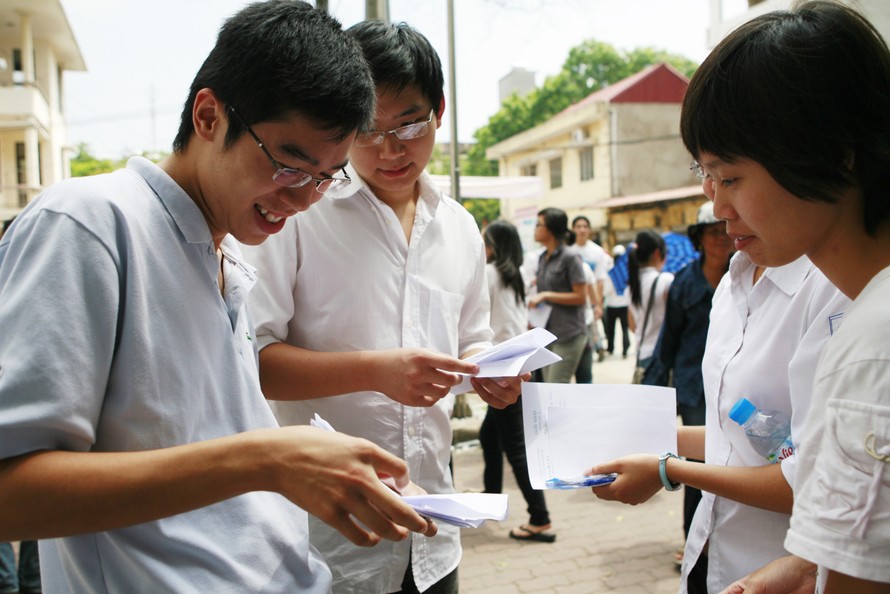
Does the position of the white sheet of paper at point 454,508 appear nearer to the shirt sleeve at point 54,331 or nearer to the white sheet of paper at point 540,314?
the shirt sleeve at point 54,331

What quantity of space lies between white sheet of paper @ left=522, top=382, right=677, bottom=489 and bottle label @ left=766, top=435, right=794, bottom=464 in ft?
0.79

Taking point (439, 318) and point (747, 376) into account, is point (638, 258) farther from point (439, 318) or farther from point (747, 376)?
point (747, 376)

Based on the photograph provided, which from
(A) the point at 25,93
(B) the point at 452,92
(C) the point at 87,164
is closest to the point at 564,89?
(A) the point at 25,93

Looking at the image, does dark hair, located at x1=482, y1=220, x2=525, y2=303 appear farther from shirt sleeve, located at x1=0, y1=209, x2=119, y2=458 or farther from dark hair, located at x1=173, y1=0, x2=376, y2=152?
shirt sleeve, located at x1=0, y1=209, x2=119, y2=458

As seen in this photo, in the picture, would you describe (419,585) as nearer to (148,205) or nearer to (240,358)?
(240,358)

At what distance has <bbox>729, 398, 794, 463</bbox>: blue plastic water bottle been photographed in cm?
152

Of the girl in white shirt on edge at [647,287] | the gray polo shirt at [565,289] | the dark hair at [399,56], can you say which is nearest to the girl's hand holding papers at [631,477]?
the dark hair at [399,56]

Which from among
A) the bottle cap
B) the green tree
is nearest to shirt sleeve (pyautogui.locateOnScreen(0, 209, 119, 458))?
the bottle cap

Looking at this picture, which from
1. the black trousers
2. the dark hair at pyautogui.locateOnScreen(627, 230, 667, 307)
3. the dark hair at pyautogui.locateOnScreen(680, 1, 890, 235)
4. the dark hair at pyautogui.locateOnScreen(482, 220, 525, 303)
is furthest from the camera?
the black trousers

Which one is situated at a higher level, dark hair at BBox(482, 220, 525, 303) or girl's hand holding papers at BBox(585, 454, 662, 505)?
dark hair at BBox(482, 220, 525, 303)

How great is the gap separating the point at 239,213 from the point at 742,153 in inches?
36.0

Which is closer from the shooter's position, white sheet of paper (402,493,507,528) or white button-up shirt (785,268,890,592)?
white button-up shirt (785,268,890,592)

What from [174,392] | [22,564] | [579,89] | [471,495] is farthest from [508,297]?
[579,89]

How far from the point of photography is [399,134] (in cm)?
187
